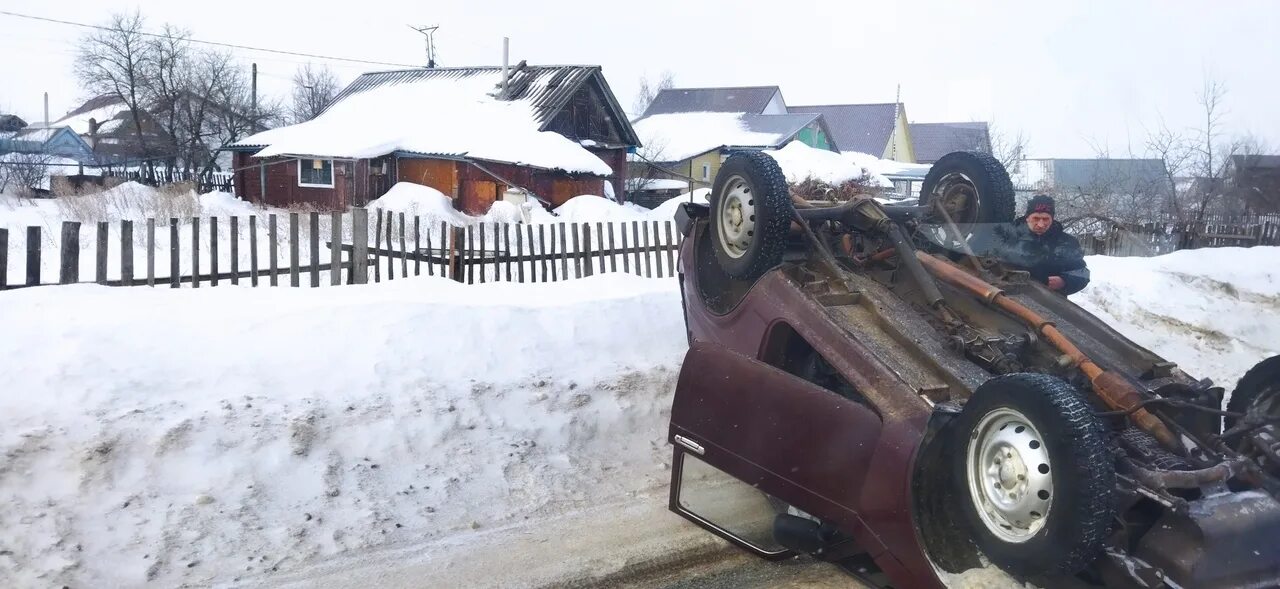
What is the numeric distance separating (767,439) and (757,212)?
1.27 metres

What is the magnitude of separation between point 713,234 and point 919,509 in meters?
2.33

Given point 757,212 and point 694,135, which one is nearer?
point 757,212

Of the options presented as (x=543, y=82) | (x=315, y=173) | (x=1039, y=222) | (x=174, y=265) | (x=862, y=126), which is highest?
(x=862, y=126)

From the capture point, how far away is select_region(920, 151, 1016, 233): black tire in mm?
5578

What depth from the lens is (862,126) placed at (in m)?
63.0

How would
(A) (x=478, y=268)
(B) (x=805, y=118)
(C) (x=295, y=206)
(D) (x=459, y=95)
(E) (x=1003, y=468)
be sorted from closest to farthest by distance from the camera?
(E) (x=1003, y=468) < (A) (x=478, y=268) < (C) (x=295, y=206) < (D) (x=459, y=95) < (B) (x=805, y=118)

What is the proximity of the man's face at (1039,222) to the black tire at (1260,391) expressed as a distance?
6.82ft

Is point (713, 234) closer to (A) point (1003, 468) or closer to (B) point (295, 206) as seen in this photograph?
(A) point (1003, 468)

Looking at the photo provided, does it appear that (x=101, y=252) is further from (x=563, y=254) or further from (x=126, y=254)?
(x=563, y=254)

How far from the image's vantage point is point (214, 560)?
4.32 m

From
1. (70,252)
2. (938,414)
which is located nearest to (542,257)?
(70,252)

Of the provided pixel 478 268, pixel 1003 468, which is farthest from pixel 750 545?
pixel 478 268

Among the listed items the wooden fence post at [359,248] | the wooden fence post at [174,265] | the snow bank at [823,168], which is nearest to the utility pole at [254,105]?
the snow bank at [823,168]

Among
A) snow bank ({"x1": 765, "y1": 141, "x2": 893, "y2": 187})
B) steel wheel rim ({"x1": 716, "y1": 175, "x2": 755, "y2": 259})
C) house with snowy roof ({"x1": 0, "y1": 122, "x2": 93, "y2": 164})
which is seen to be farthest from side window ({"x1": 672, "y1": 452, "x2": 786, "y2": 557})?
house with snowy roof ({"x1": 0, "y1": 122, "x2": 93, "y2": 164})
